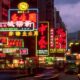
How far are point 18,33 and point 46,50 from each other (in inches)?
965

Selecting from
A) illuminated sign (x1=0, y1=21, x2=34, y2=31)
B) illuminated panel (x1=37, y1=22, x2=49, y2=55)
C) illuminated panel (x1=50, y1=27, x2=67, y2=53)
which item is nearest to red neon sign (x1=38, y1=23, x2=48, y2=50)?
illuminated panel (x1=37, y1=22, x2=49, y2=55)

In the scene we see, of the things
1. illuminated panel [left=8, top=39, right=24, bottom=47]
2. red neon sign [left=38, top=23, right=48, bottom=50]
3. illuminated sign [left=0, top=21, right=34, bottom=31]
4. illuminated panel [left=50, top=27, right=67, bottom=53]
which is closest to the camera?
illuminated sign [left=0, top=21, right=34, bottom=31]

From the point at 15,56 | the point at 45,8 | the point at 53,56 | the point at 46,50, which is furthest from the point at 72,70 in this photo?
the point at 45,8

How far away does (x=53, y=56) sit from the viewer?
87.2 meters

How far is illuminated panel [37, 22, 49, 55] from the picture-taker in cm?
7150

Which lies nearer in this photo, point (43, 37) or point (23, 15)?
point (23, 15)

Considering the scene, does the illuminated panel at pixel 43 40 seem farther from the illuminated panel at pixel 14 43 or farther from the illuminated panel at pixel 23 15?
the illuminated panel at pixel 23 15

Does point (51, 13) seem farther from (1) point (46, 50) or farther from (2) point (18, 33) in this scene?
(2) point (18, 33)

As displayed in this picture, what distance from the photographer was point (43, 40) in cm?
7238

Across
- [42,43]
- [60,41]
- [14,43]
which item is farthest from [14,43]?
[60,41]

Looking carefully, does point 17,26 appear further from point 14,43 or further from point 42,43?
point 42,43

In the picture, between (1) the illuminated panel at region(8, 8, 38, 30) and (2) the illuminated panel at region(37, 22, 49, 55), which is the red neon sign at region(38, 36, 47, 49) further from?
(1) the illuminated panel at region(8, 8, 38, 30)

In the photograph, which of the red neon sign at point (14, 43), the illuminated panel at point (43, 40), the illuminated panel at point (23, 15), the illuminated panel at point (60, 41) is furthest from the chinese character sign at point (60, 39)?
the illuminated panel at point (23, 15)

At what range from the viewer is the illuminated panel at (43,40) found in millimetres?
71500
